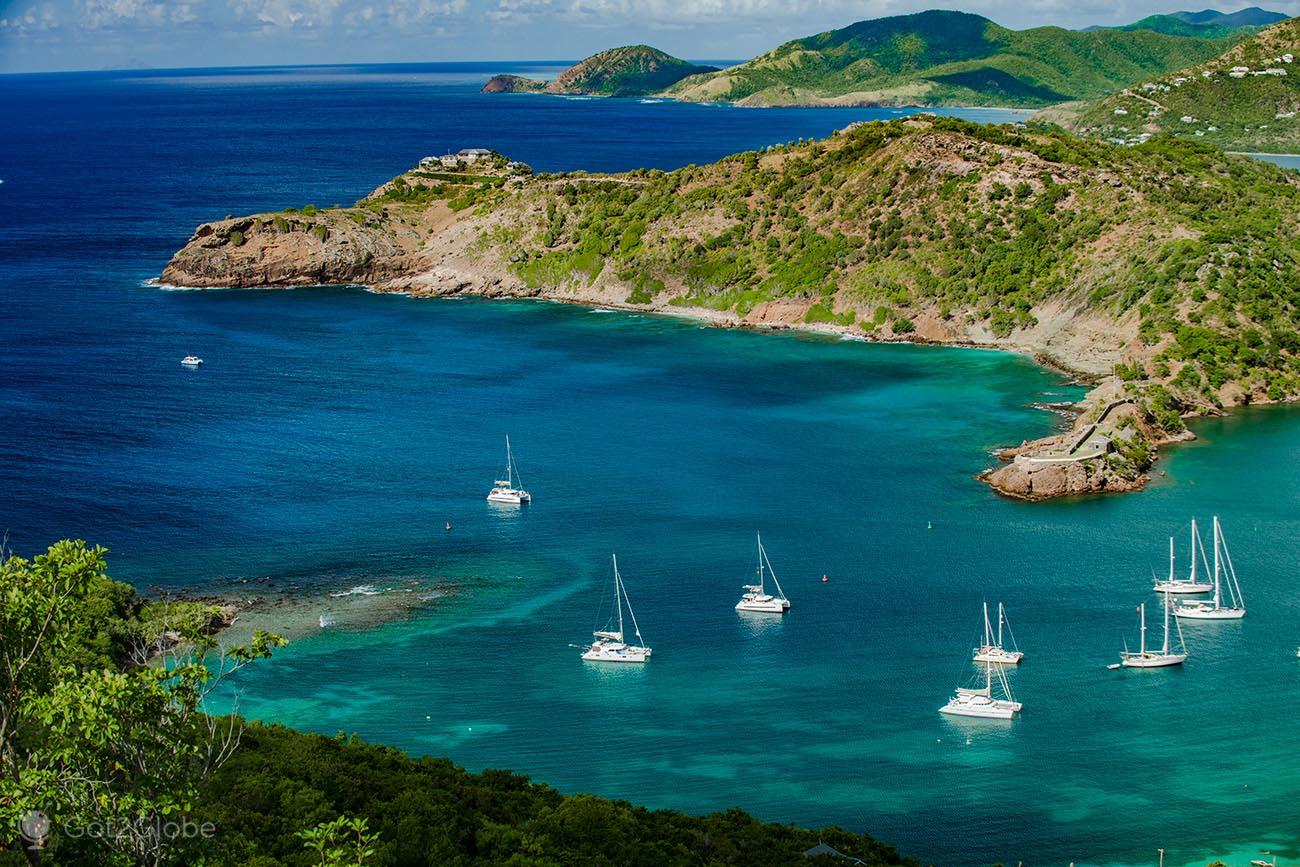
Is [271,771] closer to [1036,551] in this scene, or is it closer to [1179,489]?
[1036,551]

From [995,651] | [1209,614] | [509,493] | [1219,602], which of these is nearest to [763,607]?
[995,651]

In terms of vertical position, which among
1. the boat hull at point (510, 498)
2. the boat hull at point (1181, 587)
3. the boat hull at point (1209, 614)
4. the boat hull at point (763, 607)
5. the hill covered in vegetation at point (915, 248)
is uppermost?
the hill covered in vegetation at point (915, 248)

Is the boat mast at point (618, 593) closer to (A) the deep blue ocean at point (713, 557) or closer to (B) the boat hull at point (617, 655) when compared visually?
(A) the deep blue ocean at point (713, 557)

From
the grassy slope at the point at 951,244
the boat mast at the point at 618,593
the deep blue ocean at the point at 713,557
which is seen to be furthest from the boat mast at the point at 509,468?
the grassy slope at the point at 951,244

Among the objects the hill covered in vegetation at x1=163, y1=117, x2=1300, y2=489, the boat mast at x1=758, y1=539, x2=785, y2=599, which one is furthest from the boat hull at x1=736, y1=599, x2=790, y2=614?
the hill covered in vegetation at x1=163, y1=117, x2=1300, y2=489

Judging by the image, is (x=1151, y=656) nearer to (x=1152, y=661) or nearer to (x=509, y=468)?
(x=1152, y=661)
